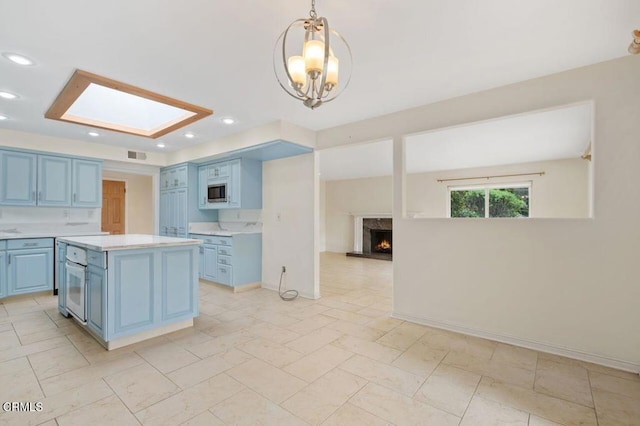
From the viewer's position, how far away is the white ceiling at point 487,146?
12.9 ft

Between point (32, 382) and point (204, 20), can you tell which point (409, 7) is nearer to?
point (204, 20)

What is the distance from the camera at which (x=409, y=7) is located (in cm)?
176

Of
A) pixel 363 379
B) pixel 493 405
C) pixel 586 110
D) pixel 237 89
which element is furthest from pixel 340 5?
pixel 586 110

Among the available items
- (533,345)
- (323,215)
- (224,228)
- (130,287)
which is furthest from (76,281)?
(323,215)

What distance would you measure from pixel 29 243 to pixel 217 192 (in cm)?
259

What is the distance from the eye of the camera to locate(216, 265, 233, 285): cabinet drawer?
4.55m

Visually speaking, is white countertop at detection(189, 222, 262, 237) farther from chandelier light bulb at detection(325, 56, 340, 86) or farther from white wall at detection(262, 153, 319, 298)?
chandelier light bulb at detection(325, 56, 340, 86)

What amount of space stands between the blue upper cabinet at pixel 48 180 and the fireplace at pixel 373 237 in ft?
20.5

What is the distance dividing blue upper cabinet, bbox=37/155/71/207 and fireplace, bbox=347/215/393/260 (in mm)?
6555

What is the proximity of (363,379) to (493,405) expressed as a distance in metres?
0.82

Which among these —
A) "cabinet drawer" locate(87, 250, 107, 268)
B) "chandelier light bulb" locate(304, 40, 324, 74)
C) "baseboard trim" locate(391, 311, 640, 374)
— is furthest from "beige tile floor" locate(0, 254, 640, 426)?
"chandelier light bulb" locate(304, 40, 324, 74)

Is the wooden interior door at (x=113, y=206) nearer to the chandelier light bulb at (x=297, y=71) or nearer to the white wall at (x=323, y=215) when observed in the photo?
the white wall at (x=323, y=215)

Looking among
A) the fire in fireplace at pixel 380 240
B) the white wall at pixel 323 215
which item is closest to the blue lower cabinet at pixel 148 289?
the fire in fireplace at pixel 380 240

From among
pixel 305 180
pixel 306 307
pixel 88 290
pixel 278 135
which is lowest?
pixel 306 307
